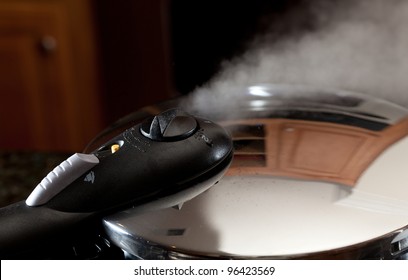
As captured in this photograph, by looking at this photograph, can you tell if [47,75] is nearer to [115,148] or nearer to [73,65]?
[73,65]

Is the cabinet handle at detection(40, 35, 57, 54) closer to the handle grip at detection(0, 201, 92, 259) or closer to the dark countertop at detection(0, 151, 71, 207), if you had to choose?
the dark countertop at detection(0, 151, 71, 207)

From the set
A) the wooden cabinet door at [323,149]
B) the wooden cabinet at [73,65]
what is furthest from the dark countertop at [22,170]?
the wooden cabinet at [73,65]

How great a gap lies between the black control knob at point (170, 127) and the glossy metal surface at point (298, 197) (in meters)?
0.05

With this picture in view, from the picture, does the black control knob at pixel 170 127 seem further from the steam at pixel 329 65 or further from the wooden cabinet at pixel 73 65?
the wooden cabinet at pixel 73 65

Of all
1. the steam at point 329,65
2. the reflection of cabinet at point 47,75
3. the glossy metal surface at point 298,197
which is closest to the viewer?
the glossy metal surface at point 298,197

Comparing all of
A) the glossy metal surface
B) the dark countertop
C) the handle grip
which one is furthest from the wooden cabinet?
the handle grip

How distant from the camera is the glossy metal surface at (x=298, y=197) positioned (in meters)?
0.45

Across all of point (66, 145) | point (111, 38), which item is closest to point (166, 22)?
point (111, 38)

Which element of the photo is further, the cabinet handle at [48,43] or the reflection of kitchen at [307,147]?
the cabinet handle at [48,43]

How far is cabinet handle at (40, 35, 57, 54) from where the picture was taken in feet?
5.18

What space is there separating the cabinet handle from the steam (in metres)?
0.84

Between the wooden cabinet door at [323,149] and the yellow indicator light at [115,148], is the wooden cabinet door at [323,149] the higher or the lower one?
the lower one
